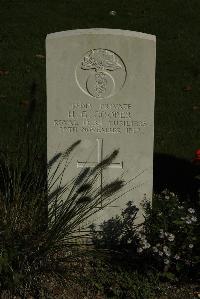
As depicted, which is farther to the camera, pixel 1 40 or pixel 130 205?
pixel 1 40

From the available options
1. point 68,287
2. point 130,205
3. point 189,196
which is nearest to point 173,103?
point 189,196

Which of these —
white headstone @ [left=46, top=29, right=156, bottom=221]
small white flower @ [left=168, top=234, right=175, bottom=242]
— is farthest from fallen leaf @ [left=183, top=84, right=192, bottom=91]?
small white flower @ [left=168, top=234, right=175, bottom=242]

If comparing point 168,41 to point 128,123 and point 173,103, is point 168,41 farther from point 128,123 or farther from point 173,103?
point 128,123

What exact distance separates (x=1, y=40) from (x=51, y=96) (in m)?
6.01

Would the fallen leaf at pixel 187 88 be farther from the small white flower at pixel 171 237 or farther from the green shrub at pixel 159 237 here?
the small white flower at pixel 171 237

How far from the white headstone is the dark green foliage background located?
2.00 metres

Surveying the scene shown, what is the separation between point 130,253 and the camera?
5.57m

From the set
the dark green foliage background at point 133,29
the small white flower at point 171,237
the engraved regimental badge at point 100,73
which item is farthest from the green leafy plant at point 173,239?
the dark green foliage background at point 133,29

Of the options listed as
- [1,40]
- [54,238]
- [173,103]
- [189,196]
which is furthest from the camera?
[1,40]

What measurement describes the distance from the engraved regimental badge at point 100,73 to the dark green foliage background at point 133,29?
2.30 metres

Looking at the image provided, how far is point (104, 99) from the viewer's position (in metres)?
5.32

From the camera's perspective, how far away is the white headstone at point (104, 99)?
16.9 ft

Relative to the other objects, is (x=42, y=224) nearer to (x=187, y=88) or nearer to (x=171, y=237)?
(x=171, y=237)

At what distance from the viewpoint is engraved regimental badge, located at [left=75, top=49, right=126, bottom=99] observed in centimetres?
520
